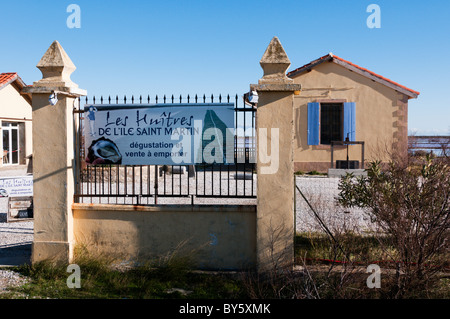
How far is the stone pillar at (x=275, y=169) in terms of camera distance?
5477mm

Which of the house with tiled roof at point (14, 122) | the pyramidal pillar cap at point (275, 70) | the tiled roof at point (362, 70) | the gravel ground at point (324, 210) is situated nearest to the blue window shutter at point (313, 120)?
the tiled roof at point (362, 70)

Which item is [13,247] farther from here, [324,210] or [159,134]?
[324,210]

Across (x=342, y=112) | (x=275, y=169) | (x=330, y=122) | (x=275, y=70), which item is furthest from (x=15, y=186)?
(x=342, y=112)

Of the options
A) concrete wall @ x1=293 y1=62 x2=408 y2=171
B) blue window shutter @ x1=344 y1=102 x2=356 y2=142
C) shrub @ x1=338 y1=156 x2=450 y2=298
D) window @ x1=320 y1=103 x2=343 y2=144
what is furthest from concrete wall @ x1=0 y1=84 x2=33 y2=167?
shrub @ x1=338 y1=156 x2=450 y2=298

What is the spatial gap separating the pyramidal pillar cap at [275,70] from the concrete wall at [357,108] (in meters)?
12.4

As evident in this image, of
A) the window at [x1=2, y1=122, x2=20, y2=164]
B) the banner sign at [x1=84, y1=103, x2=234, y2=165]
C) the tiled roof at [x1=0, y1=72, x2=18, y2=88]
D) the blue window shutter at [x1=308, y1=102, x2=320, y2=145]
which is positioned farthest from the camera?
the window at [x1=2, y1=122, x2=20, y2=164]

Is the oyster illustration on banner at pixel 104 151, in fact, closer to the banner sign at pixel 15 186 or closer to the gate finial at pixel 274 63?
the gate finial at pixel 274 63

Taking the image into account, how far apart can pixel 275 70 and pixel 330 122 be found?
13021mm

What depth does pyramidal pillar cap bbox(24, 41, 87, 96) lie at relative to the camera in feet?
18.9

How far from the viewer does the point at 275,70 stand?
5.56 m

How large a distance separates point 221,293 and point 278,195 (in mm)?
1386

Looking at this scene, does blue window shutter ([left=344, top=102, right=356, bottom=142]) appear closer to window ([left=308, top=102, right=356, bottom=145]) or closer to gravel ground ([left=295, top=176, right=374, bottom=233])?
window ([left=308, top=102, right=356, bottom=145])

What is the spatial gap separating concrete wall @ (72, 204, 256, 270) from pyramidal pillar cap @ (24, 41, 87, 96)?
160cm
